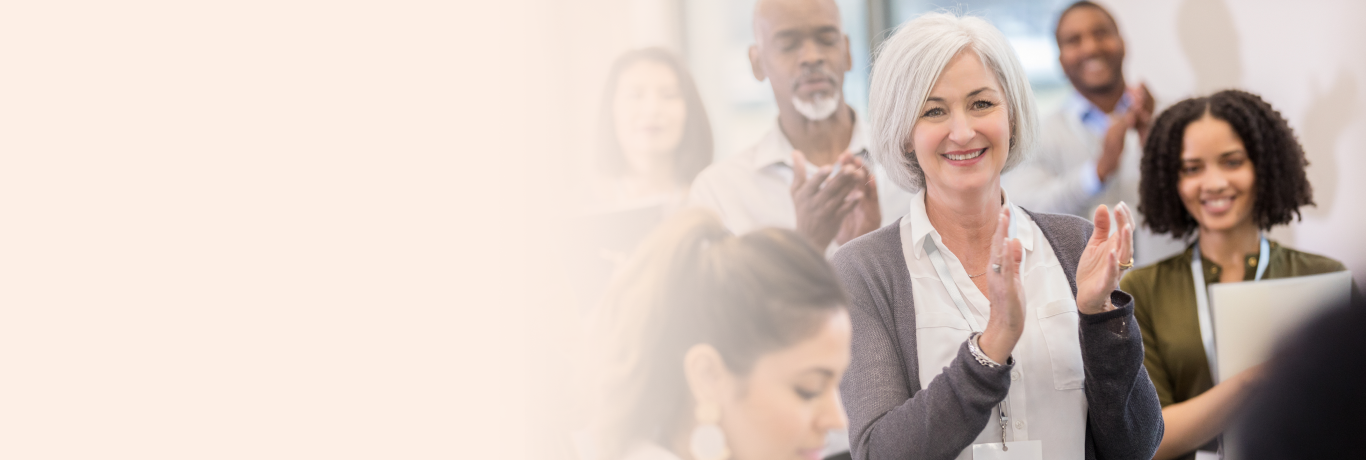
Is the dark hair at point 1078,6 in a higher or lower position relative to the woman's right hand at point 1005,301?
higher

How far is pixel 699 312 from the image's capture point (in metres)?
1.41

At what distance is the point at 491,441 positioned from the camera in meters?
1.41

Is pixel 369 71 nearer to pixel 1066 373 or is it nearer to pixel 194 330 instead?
pixel 194 330

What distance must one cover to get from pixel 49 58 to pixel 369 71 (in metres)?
0.40

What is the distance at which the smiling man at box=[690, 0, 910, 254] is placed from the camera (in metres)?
1.85

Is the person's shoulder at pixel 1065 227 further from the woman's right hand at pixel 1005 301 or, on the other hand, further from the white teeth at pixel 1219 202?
the white teeth at pixel 1219 202

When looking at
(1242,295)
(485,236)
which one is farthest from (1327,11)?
(485,236)

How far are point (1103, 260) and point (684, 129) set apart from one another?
87 cm

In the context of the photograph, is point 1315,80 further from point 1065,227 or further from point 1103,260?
point 1103,260

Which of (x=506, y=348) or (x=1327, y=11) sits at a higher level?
(x=1327, y=11)

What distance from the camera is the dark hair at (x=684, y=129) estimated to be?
1.65 m

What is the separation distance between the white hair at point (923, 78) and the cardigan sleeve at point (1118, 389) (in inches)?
11.4

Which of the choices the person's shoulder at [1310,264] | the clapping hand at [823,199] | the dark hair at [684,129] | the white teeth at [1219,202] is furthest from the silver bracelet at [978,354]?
the person's shoulder at [1310,264]

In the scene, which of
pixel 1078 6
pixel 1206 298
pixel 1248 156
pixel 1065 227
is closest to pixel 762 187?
pixel 1065 227
